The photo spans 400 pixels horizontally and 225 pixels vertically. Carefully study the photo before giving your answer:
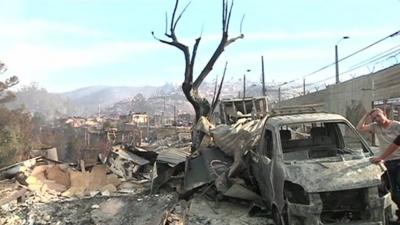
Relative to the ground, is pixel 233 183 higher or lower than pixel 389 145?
lower

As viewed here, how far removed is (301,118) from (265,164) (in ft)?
3.35

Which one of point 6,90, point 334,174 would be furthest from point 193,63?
point 6,90

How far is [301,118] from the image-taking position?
9273mm

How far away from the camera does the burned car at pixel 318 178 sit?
7531 millimetres

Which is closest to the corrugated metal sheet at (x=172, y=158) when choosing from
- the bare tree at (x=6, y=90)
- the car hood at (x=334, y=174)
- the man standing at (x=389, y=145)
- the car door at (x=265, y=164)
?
the car door at (x=265, y=164)

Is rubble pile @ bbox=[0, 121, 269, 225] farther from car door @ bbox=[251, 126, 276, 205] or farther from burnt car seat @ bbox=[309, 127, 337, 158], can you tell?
burnt car seat @ bbox=[309, 127, 337, 158]

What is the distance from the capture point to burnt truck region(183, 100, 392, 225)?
757cm

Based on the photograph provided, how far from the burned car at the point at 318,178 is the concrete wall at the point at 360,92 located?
10.1m

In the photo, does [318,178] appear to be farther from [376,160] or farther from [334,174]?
[376,160]

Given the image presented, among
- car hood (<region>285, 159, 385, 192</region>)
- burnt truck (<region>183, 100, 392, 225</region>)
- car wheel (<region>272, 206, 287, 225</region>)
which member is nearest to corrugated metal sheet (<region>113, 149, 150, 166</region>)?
burnt truck (<region>183, 100, 392, 225</region>)

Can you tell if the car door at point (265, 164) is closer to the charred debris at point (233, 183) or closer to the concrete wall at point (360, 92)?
the charred debris at point (233, 183)

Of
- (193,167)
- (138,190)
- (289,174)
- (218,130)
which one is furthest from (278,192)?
(138,190)

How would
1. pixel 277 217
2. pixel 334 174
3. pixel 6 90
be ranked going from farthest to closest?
pixel 6 90
pixel 277 217
pixel 334 174

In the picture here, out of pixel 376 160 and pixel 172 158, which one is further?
Result: pixel 172 158
